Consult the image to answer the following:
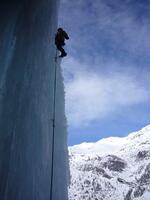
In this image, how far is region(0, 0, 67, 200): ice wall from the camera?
10.8m

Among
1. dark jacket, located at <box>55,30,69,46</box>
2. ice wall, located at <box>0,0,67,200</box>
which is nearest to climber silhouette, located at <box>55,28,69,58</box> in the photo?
dark jacket, located at <box>55,30,69,46</box>

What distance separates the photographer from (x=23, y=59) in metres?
12.1

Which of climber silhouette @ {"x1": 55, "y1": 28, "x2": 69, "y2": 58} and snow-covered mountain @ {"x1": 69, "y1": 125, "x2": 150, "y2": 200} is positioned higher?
snow-covered mountain @ {"x1": 69, "y1": 125, "x2": 150, "y2": 200}

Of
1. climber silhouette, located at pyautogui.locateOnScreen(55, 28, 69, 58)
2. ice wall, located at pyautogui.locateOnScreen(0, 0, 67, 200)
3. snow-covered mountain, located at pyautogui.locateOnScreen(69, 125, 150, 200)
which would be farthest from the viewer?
snow-covered mountain, located at pyautogui.locateOnScreen(69, 125, 150, 200)

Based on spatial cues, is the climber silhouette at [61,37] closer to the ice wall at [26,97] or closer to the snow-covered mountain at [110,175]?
the ice wall at [26,97]

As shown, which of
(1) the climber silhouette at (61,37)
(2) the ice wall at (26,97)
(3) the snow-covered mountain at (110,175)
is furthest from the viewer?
(3) the snow-covered mountain at (110,175)

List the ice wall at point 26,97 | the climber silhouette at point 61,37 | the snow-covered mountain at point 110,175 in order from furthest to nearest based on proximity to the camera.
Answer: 1. the snow-covered mountain at point 110,175
2. the climber silhouette at point 61,37
3. the ice wall at point 26,97

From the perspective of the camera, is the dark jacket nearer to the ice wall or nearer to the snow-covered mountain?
the ice wall

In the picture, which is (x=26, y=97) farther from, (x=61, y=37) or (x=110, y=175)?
(x=110, y=175)

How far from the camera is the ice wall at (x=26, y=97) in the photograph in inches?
425

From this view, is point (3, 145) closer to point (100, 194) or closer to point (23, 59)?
point (23, 59)

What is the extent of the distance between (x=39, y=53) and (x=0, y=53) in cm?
300

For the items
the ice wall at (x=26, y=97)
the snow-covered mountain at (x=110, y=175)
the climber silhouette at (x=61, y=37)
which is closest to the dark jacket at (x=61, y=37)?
the climber silhouette at (x=61, y=37)

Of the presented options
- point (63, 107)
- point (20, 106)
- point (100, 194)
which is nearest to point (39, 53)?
Answer: point (20, 106)
